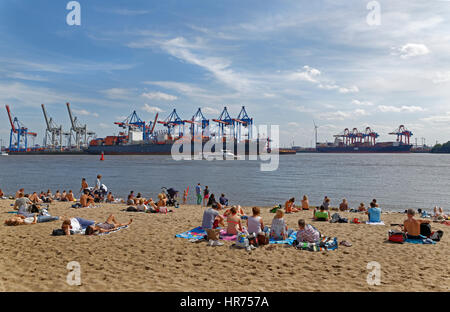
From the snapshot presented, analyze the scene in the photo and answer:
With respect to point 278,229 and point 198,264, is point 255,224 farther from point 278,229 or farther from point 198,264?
point 198,264

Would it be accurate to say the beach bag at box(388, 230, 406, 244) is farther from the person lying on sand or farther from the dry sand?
Answer: the person lying on sand

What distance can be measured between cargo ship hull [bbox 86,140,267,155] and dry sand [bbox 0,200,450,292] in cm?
9186

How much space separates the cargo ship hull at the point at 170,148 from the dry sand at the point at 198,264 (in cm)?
9186

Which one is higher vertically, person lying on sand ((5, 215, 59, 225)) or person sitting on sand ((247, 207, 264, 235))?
person sitting on sand ((247, 207, 264, 235))

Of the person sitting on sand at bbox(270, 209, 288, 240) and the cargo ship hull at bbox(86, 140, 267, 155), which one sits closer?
the person sitting on sand at bbox(270, 209, 288, 240)

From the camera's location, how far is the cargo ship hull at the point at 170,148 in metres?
98.8

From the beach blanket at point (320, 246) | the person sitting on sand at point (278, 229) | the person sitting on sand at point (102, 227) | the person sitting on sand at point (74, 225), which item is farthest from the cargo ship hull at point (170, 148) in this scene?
the beach blanket at point (320, 246)

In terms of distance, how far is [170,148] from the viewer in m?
98.1

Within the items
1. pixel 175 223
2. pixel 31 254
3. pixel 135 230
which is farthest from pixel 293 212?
pixel 31 254

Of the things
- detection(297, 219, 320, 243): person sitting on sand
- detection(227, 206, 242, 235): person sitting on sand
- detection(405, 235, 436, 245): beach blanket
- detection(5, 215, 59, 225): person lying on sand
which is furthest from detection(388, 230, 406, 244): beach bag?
detection(5, 215, 59, 225): person lying on sand

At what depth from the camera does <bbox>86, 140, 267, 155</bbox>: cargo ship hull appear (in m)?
98.8

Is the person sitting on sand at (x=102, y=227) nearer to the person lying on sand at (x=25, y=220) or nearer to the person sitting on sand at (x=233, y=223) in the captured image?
the person lying on sand at (x=25, y=220)

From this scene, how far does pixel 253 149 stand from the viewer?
105 meters
